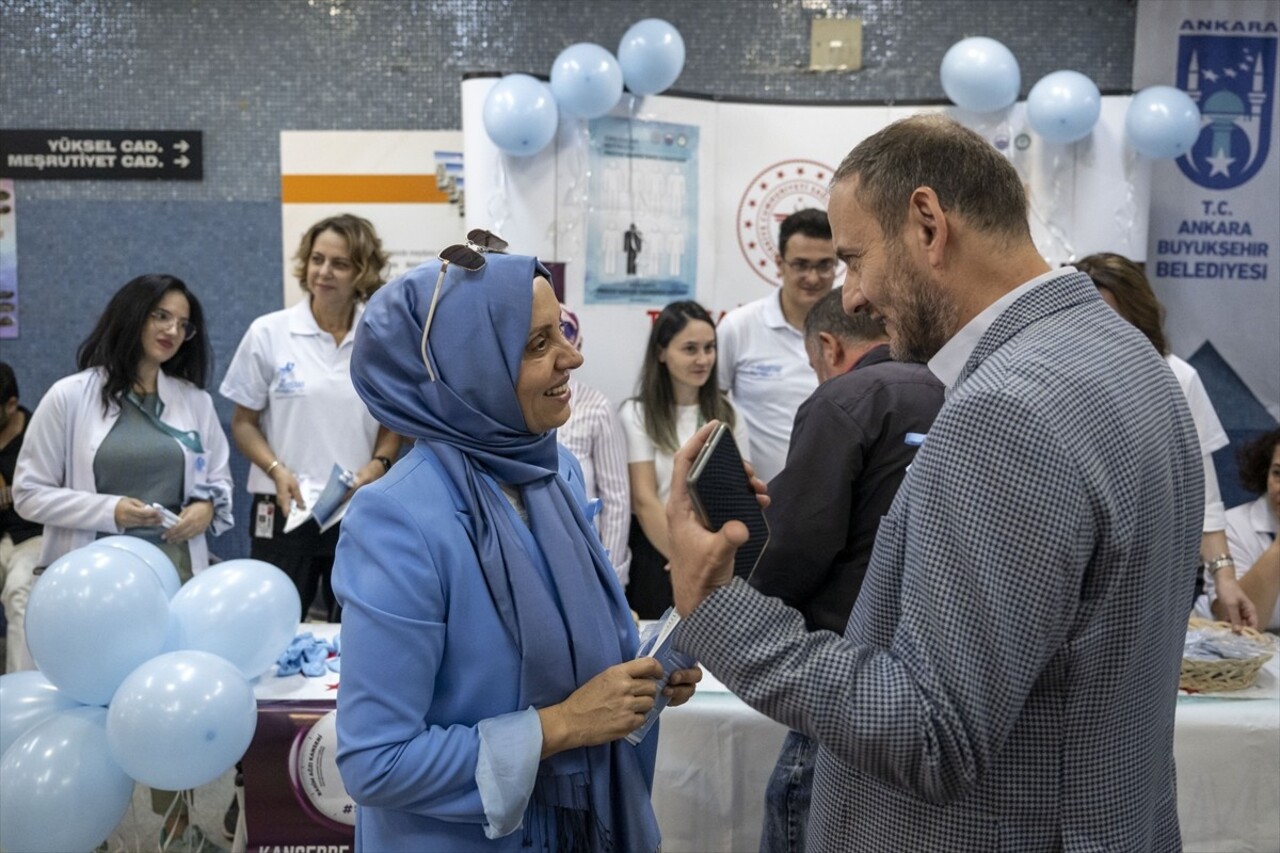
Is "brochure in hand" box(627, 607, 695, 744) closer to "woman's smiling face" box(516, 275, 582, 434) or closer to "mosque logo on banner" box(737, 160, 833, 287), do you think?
"woman's smiling face" box(516, 275, 582, 434)

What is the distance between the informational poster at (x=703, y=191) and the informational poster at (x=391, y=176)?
30.2 inches

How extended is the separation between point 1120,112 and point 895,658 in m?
3.91

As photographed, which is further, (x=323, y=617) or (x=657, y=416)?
(x=323, y=617)

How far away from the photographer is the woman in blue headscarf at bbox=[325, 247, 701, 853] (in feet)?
4.44

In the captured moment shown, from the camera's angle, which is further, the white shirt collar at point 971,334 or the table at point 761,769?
the table at point 761,769

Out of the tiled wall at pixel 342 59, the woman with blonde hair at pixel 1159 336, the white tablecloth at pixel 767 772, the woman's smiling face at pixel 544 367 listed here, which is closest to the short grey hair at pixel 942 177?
the woman's smiling face at pixel 544 367

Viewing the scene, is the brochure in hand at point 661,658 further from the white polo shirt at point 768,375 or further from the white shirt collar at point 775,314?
the white shirt collar at point 775,314

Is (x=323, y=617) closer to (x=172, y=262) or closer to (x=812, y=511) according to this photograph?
(x=172, y=262)

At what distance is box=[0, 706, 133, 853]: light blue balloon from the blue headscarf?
4.16 feet

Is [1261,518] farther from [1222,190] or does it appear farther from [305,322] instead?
[305,322]

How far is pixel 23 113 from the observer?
5016mm

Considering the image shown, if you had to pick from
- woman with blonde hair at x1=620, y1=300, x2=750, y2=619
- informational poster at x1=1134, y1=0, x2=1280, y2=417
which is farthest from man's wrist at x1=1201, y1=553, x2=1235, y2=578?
informational poster at x1=1134, y1=0, x2=1280, y2=417

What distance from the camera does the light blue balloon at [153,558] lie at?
259cm

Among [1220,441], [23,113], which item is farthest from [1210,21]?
[23,113]
